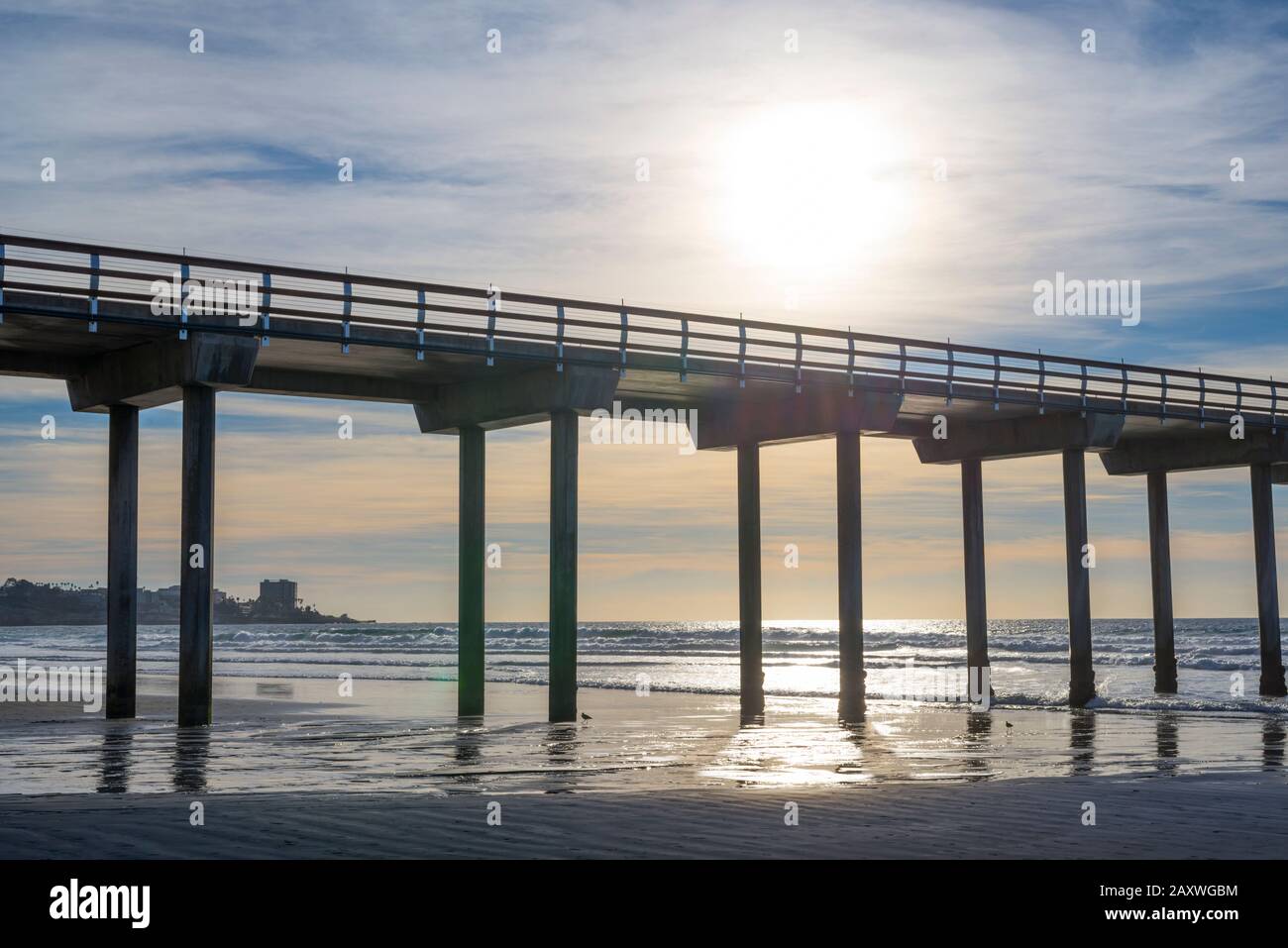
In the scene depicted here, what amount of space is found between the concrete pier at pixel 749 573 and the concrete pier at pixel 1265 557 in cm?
1523

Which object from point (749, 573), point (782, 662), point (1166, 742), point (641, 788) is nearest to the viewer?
point (641, 788)

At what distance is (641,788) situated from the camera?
14367 mm

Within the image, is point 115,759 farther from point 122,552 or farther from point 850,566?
point 850,566

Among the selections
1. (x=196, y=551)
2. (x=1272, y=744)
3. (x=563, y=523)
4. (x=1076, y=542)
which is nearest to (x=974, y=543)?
(x=1076, y=542)

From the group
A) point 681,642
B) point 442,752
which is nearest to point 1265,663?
point 442,752

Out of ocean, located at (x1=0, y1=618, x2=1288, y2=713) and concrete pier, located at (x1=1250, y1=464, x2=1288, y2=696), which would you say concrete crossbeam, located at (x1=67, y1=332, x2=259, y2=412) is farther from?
concrete pier, located at (x1=1250, y1=464, x2=1288, y2=696)

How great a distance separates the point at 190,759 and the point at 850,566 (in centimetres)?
1447

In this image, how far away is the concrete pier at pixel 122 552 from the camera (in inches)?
989

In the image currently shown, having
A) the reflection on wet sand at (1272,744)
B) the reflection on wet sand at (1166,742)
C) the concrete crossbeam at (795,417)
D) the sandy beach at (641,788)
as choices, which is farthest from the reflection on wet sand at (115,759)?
the reflection on wet sand at (1272,744)

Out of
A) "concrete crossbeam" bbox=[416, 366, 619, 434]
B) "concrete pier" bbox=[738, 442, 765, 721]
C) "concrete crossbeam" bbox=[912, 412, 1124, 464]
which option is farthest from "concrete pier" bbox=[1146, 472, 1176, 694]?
"concrete crossbeam" bbox=[416, 366, 619, 434]
